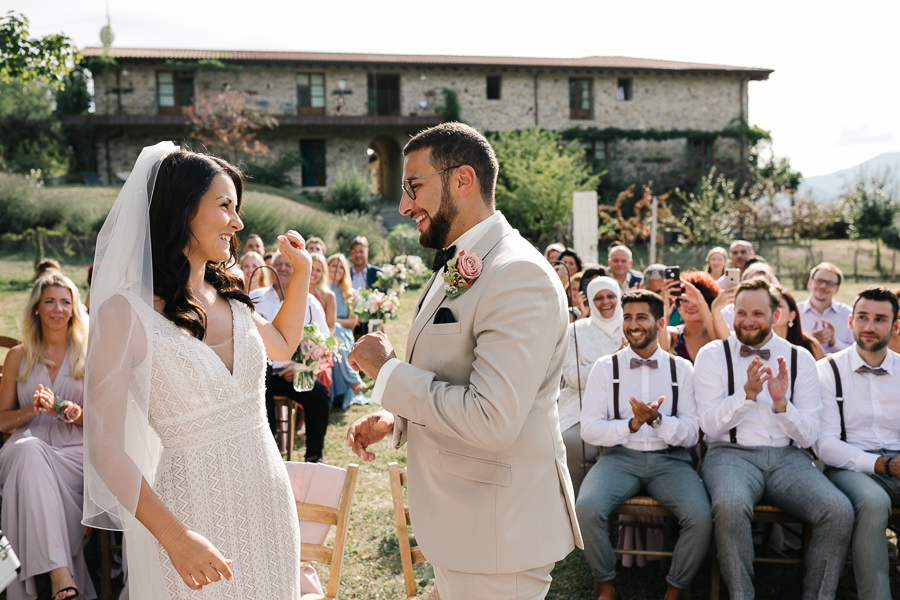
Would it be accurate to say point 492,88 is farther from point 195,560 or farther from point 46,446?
point 195,560

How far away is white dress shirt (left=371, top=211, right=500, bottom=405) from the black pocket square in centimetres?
9

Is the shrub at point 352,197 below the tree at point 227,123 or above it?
below

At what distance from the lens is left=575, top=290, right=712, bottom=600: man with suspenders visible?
4.09 meters

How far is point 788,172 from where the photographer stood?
32.8 meters

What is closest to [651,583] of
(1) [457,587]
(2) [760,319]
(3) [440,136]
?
(2) [760,319]

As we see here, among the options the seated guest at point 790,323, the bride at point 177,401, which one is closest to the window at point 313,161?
the seated guest at point 790,323

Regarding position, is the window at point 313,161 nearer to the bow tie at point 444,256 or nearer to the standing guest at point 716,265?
the standing guest at point 716,265

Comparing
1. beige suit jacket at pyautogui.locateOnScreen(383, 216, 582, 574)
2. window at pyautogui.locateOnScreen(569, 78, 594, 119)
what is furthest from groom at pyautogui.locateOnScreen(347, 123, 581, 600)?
window at pyautogui.locateOnScreen(569, 78, 594, 119)

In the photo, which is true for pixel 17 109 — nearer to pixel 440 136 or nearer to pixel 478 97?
pixel 478 97

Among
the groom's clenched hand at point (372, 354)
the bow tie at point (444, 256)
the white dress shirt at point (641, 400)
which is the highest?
the bow tie at point (444, 256)

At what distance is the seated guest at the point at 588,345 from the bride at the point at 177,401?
10.0 ft

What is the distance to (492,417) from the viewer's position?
75.5 inches

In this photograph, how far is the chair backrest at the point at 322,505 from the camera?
318 cm

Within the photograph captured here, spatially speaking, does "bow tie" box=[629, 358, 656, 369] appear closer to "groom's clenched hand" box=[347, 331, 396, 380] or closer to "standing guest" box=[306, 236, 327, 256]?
"groom's clenched hand" box=[347, 331, 396, 380]
